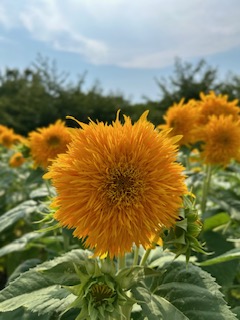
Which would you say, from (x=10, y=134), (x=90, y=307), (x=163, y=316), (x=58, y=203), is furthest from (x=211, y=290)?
(x=10, y=134)

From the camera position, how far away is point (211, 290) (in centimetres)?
128

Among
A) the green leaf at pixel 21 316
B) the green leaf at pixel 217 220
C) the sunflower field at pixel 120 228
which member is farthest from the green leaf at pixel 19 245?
the green leaf at pixel 217 220

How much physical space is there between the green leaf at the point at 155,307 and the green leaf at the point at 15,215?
1.09 metres

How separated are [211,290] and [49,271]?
17.5 inches

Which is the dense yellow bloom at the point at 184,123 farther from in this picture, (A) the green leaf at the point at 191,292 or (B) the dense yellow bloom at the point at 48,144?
(A) the green leaf at the point at 191,292

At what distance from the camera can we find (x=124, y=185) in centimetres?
115

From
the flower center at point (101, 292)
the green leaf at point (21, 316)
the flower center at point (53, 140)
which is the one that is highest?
the flower center at point (53, 140)

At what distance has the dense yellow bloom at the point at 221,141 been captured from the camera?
2359 mm

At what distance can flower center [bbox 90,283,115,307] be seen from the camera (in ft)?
3.67

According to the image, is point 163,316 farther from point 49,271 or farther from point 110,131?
point 110,131

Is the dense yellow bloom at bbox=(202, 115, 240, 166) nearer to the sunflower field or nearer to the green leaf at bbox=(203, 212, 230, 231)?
the green leaf at bbox=(203, 212, 230, 231)

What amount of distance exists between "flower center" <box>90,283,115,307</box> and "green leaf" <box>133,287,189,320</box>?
114 millimetres

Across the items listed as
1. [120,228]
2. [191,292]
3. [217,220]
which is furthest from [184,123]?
[120,228]

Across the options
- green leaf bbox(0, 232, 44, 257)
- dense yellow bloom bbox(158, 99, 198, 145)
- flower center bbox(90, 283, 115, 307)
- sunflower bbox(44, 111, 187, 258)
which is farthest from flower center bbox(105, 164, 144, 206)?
dense yellow bloom bbox(158, 99, 198, 145)
